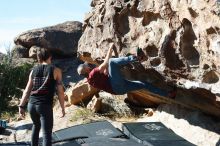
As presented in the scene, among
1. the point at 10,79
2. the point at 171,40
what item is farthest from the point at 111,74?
the point at 10,79

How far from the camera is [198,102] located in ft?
33.4

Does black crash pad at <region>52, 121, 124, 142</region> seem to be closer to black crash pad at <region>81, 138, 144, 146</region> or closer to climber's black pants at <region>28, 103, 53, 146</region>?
black crash pad at <region>81, 138, 144, 146</region>

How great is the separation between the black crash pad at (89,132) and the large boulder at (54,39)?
10599 mm

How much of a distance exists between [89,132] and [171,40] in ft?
9.23

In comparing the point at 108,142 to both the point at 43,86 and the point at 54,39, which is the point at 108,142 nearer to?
the point at 43,86

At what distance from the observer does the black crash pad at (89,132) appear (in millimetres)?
10406

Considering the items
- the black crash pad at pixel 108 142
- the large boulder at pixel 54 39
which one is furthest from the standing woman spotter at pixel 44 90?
the large boulder at pixel 54 39

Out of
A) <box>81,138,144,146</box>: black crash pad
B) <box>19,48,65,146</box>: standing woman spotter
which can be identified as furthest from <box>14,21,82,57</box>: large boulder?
<box>19,48,65,146</box>: standing woman spotter

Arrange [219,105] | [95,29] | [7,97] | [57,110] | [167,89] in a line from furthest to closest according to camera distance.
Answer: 1. [7,97]
2. [57,110]
3. [95,29]
4. [167,89]
5. [219,105]

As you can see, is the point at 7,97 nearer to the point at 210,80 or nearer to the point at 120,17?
the point at 120,17

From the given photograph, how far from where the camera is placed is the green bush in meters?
18.5

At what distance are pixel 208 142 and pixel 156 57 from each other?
206cm

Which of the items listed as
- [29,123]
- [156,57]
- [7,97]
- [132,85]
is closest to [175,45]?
[156,57]

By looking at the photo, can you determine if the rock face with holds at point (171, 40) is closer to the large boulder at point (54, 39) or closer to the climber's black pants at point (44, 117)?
the climber's black pants at point (44, 117)
